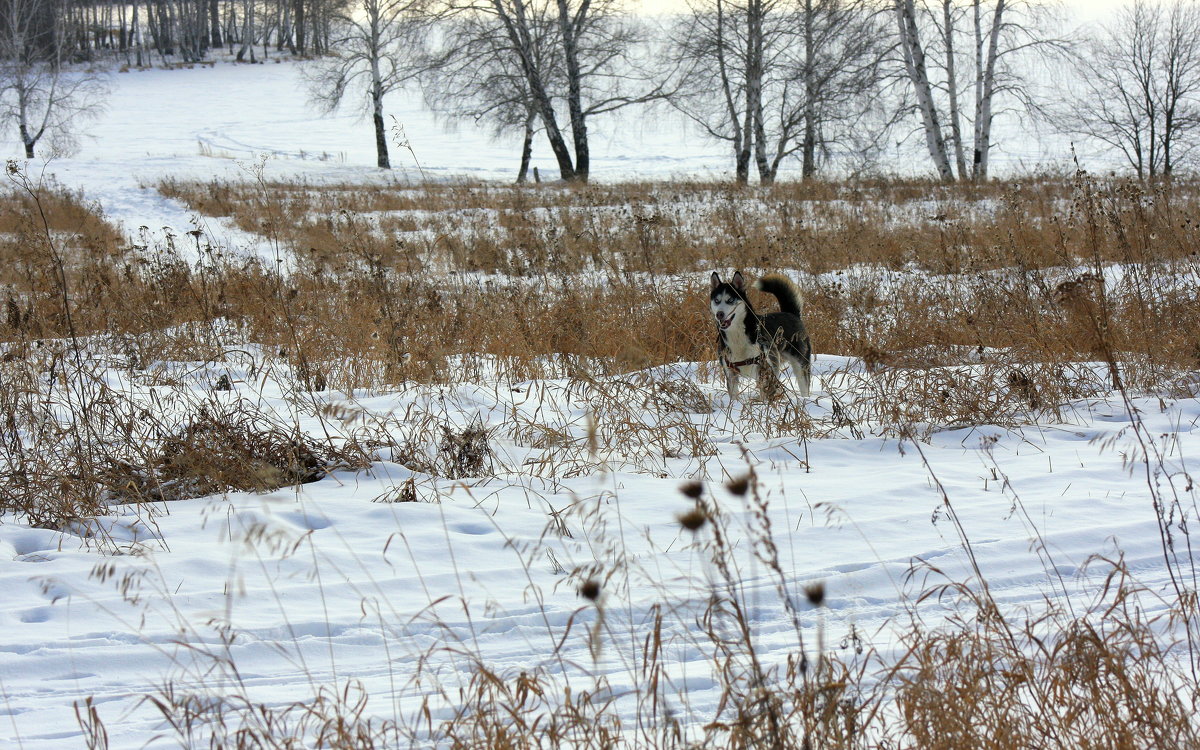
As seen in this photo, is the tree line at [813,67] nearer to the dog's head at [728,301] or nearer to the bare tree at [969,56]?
the bare tree at [969,56]

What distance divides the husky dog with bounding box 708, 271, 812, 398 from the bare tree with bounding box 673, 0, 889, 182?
56.4 ft

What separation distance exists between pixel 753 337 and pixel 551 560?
3.09 m

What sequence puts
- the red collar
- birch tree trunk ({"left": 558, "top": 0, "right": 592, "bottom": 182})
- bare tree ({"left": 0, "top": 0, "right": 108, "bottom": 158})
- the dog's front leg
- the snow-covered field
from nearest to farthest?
the snow-covered field
the dog's front leg
the red collar
birch tree trunk ({"left": 558, "top": 0, "right": 592, "bottom": 182})
bare tree ({"left": 0, "top": 0, "right": 108, "bottom": 158})

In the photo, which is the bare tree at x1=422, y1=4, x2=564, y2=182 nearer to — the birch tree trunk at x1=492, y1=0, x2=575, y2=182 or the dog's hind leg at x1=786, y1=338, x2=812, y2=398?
the birch tree trunk at x1=492, y1=0, x2=575, y2=182

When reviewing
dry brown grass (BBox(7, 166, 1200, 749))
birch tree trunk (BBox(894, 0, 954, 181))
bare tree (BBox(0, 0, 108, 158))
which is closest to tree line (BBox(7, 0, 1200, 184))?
birch tree trunk (BBox(894, 0, 954, 181))

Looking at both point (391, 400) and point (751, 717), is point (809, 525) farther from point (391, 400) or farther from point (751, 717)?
point (391, 400)

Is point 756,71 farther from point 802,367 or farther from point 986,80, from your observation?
point 802,367

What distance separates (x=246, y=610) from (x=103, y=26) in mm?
79505

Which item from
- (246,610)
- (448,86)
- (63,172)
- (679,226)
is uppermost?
(448,86)

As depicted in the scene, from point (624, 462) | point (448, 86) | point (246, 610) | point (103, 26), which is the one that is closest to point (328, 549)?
point (246, 610)

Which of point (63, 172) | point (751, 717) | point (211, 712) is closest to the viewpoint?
point (751, 717)

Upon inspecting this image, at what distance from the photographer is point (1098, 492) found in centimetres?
339

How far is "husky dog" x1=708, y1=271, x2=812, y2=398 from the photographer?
5.36m

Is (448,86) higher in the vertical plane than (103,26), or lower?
lower
